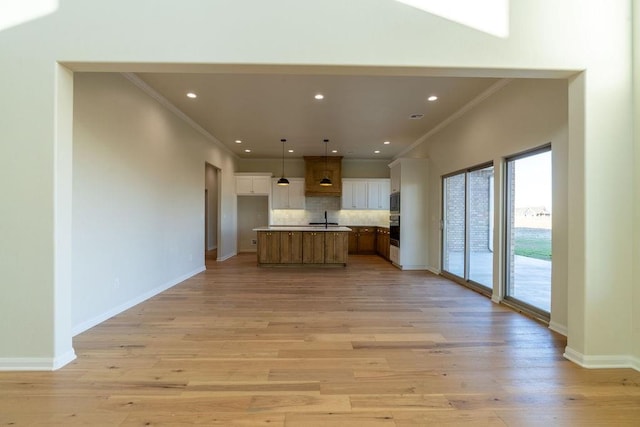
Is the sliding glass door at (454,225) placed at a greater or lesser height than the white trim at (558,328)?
greater

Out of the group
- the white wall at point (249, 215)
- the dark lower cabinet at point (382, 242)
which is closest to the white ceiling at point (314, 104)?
the dark lower cabinet at point (382, 242)

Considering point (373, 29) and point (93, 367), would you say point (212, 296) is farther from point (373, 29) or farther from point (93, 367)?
point (373, 29)

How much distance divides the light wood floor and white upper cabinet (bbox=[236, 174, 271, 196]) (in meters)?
5.68

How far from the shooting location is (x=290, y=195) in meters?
9.85

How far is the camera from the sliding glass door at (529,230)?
377 cm

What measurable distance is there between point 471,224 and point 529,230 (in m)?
1.43

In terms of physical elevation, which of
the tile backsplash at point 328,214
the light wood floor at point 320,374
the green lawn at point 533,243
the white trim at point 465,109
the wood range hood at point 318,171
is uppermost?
the white trim at point 465,109

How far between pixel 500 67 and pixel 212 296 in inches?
177

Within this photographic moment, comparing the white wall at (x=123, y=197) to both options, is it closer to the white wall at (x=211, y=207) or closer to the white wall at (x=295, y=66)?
the white wall at (x=295, y=66)

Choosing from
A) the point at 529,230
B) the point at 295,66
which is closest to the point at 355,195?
the point at 529,230

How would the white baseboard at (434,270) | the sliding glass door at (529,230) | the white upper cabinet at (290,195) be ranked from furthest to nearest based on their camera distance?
the white upper cabinet at (290,195) < the white baseboard at (434,270) < the sliding glass door at (529,230)

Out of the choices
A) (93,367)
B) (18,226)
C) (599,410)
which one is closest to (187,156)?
(18,226)

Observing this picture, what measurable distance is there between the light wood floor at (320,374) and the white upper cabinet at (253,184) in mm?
5676

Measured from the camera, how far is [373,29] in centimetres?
259
